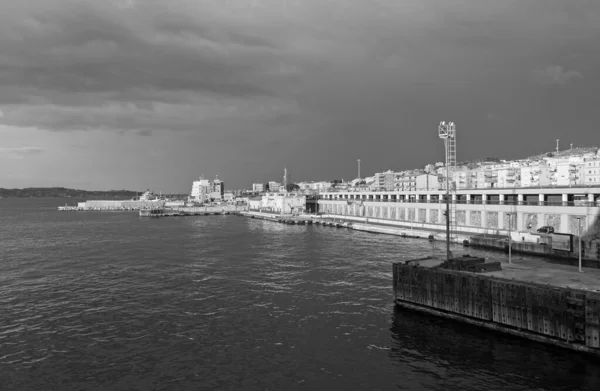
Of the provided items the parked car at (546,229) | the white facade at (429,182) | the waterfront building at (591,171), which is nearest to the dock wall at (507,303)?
the parked car at (546,229)

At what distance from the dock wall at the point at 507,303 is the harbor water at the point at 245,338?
870 millimetres

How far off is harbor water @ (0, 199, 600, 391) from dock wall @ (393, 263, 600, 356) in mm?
870

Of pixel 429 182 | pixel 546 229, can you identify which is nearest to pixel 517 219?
pixel 546 229

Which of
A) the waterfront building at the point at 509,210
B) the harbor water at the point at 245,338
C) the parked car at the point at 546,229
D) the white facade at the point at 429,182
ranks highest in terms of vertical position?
the white facade at the point at 429,182

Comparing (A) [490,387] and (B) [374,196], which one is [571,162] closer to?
(B) [374,196]

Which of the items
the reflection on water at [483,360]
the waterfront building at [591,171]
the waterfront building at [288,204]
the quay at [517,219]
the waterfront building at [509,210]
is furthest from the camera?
the waterfront building at [288,204]

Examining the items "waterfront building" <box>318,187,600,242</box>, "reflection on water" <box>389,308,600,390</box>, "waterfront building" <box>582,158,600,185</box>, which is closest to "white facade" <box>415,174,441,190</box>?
"waterfront building" <box>582,158,600,185</box>

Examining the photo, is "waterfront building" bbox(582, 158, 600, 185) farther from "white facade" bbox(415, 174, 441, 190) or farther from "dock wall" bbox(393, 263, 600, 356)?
"dock wall" bbox(393, 263, 600, 356)

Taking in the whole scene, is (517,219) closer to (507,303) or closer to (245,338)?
(507,303)

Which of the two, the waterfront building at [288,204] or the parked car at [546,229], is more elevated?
the waterfront building at [288,204]

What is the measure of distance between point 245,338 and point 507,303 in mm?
17919

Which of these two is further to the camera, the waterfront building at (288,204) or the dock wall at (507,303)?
the waterfront building at (288,204)

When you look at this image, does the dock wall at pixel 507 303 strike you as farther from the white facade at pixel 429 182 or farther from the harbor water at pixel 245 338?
the white facade at pixel 429 182

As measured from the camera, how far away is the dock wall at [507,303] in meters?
22.7
